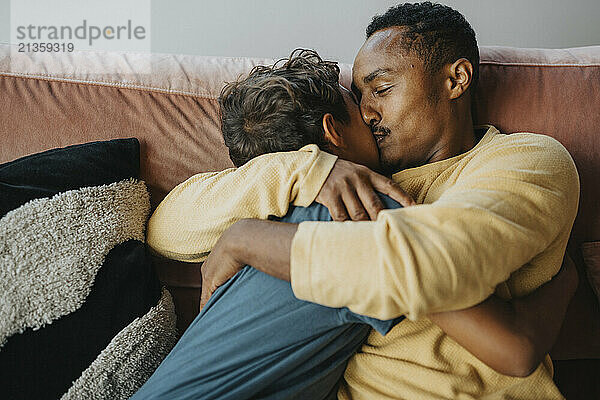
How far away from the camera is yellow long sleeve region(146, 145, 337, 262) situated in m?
0.94

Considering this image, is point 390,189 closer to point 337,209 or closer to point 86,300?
point 337,209

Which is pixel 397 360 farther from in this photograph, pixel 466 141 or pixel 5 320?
pixel 5 320

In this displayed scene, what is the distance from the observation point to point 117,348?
1.04 m

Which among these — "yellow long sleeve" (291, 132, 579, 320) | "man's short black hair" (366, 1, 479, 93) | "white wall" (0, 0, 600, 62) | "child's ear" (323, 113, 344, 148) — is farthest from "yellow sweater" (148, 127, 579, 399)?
"white wall" (0, 0, 600, 62)

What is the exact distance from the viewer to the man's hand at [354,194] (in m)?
0.89

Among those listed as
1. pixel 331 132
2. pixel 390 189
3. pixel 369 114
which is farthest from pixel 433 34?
pixel 390 189

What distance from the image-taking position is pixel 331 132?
3.62 feet

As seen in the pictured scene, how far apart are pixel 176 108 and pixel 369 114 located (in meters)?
0.48

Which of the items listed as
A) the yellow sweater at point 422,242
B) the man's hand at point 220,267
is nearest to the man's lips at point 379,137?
the yellow sweater at point 422,242

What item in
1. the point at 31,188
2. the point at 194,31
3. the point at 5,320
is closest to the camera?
the point at 5,320

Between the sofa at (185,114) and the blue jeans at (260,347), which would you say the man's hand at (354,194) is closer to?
the blue jeans at (260,347)

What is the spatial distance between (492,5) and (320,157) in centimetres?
111

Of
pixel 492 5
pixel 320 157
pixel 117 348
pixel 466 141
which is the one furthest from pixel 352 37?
pixel 117 348

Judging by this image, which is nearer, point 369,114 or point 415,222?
point 415,222
